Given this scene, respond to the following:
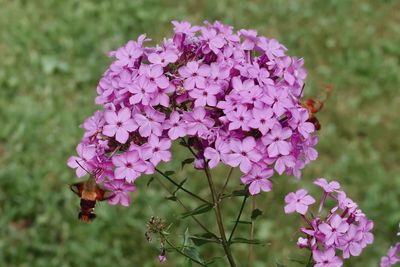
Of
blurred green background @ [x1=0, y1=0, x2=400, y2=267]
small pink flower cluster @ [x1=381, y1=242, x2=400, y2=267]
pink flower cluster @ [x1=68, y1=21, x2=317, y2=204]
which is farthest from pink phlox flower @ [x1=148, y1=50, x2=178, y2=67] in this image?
blurred green background @ [x1=0, y1=0, x2=400, y2=267]

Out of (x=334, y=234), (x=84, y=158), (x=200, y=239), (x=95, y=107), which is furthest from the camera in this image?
(x=95, y=107)

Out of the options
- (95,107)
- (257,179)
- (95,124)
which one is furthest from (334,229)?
(95,107)

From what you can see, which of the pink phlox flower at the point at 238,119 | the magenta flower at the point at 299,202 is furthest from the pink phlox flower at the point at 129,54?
the magenta flower at the point at 299,202

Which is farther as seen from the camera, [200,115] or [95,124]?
[95,124]

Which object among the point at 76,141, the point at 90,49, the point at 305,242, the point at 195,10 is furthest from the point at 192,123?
the point at 195,10

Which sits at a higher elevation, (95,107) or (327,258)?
(95,107)

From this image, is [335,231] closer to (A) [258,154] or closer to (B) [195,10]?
(A) [258,154]

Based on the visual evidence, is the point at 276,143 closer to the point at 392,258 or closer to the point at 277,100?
the point at 277,100
